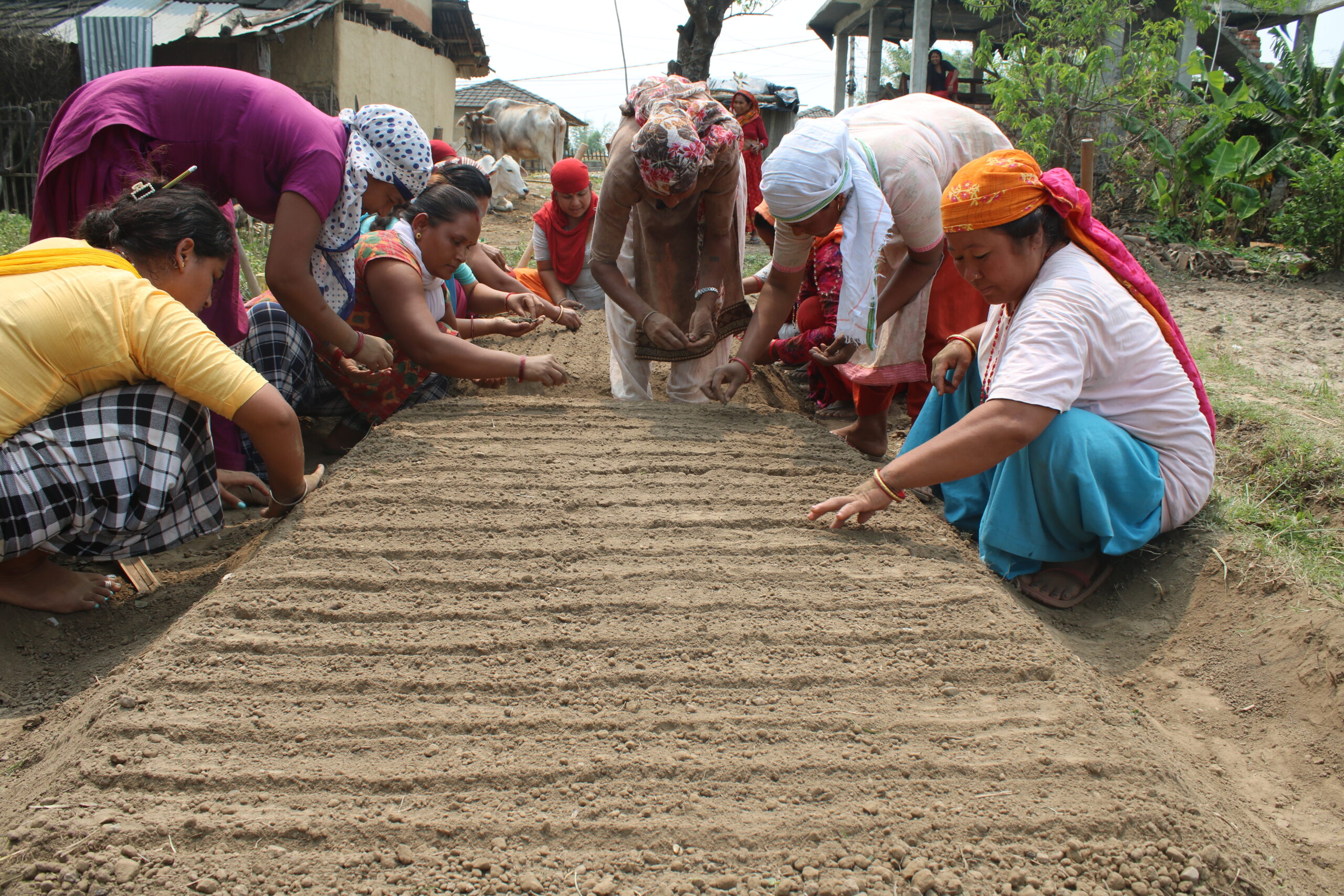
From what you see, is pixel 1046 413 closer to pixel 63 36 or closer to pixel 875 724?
pixel 875 724

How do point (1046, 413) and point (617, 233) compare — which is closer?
point (1046, 413)

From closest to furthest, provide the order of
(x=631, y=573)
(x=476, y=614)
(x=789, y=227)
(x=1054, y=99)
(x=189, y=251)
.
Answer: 1. (x=476, y=614)
2. (x=631, y=573)
3. (x=189, y=251)
4. (x=789, y=227)
5. (x=1054, y=99)

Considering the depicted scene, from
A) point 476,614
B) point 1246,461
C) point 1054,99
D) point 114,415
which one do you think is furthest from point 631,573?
point 1054,99

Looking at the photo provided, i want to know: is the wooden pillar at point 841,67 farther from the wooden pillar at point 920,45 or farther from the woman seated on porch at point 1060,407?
the woman seated on porch at point 1060,407

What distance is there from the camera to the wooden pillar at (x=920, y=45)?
10.1 metres

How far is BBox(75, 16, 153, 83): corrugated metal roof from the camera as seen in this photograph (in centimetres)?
856

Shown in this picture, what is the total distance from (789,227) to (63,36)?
9.54 m

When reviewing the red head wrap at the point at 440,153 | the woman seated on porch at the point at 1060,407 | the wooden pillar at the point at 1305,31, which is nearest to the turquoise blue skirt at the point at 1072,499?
the woman seated on porch at the point at 1060,407

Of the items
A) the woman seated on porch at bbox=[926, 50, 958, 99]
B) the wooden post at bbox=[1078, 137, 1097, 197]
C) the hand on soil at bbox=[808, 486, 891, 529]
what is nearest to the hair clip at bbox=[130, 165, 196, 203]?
the hand on soil at bbox=[808, 486, 891, 529]

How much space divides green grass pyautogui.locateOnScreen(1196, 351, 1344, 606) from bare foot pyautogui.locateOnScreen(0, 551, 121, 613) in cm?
297

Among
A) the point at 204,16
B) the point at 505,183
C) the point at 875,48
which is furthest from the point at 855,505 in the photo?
the point at 875,48

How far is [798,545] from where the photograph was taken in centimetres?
214

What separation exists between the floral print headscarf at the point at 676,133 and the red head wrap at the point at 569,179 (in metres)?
2.06

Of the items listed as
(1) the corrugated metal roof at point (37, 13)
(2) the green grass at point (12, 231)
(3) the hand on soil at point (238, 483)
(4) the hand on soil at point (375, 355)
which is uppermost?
(1) the corrugated metal roof at point (37, 13)
